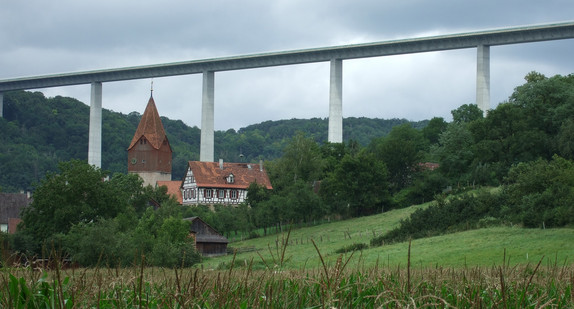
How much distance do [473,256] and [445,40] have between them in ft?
174

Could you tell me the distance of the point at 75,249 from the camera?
48406 millimetres

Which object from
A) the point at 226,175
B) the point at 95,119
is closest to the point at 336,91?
the point at 226,175

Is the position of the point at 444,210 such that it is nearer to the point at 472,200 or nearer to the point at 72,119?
the point at 472,200

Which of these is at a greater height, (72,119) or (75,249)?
(72,119)

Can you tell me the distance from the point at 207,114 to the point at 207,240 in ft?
139

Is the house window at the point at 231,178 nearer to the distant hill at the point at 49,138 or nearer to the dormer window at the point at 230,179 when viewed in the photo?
the dormer window at the point at 230,179

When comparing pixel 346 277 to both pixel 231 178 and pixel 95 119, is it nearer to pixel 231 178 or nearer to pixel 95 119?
pixel 231 178

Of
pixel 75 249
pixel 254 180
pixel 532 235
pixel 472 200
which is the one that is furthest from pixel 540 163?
pixel 254 180

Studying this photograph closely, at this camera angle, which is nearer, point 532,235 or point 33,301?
point 33,301

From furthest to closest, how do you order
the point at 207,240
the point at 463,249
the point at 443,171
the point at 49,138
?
the point at 49,138
the point at 443,171
the point at 207,240
the point at 463,249

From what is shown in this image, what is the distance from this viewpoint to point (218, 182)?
332ft

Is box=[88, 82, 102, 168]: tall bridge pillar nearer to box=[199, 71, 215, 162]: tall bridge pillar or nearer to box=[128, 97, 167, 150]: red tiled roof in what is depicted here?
box=[128, 97, 167, 150]: red tiled roof

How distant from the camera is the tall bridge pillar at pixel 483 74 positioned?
9125cm

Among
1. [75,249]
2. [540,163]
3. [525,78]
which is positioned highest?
[525,78]
